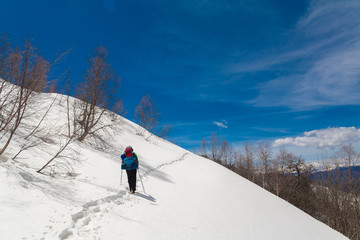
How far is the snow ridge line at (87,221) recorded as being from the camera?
10.8 feet

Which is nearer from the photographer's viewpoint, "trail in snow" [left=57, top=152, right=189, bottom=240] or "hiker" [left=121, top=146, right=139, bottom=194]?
"trail in snow" [left=57, top=152, right=189, bottom=240]

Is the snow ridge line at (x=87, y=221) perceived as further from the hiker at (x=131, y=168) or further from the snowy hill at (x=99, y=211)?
the hiker at (x=131, y=168)

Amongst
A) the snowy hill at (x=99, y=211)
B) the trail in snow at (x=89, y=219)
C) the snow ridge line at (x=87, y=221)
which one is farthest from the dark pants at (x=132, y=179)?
the snow ridge line at (x=87, y=221)

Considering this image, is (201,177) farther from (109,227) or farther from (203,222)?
(109,227)

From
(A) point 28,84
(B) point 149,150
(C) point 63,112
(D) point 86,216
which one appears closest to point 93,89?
(C) point 63,112

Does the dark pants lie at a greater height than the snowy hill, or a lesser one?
greater

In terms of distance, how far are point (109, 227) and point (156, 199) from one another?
3.54 m

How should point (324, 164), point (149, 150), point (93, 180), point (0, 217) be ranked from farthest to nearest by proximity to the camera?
point (324, 164) < point (149, 150) < point (93, 180) < point (0, 217)

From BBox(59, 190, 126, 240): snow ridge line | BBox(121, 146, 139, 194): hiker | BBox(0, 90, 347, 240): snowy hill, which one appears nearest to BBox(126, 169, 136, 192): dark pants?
BBox(121, 146, 139, 194): hiker

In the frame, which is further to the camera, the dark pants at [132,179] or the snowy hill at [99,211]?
the dark pants at [132,179]

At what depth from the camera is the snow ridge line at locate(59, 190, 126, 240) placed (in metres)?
A: 3.29

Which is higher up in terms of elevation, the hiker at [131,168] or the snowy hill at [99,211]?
the hiker at [131,168]

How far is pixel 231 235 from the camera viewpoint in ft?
19.7

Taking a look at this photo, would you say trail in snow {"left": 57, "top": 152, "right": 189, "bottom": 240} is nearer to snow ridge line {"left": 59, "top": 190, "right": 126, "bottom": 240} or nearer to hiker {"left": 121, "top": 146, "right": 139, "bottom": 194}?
snow ridge line {"left": 59, "top": 190, "right": 126, "bottom": 240}
